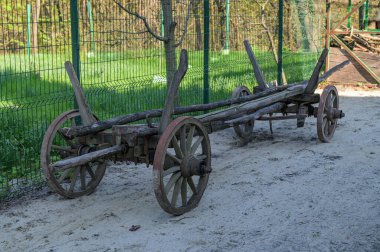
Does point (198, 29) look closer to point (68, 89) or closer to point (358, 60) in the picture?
point (68, 89)

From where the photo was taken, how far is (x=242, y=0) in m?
11.8

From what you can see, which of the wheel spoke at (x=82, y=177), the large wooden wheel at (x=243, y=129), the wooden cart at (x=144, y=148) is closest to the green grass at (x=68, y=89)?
the wooden cart at (x=144, y=148)

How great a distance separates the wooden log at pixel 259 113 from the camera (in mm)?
7156

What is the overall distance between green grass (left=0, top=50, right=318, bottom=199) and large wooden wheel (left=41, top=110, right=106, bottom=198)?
602mm

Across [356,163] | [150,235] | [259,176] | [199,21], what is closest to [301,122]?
[356,163]

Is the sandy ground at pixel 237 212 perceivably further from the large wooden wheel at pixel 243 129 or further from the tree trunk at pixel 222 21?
the tree trunk at pixel 222 21

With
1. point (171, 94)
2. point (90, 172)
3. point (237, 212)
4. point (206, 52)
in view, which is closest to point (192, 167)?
point (237, 212)

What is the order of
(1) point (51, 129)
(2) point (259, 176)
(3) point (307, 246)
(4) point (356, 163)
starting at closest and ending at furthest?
(3) point (307, 246), (1) point (51, 129), (2) point (259, 176), (4) point (356, 163)

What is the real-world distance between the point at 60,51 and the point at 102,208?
2.26 meters

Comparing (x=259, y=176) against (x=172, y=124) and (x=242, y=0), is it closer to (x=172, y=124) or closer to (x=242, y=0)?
(x=172, y=124)

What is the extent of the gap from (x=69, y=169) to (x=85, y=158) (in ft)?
3.00

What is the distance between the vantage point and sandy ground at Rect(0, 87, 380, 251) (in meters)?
4.88

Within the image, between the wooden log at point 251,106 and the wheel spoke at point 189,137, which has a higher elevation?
the wooden log at point 251,106

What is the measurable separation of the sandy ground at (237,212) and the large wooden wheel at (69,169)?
→ 13 centimetres
